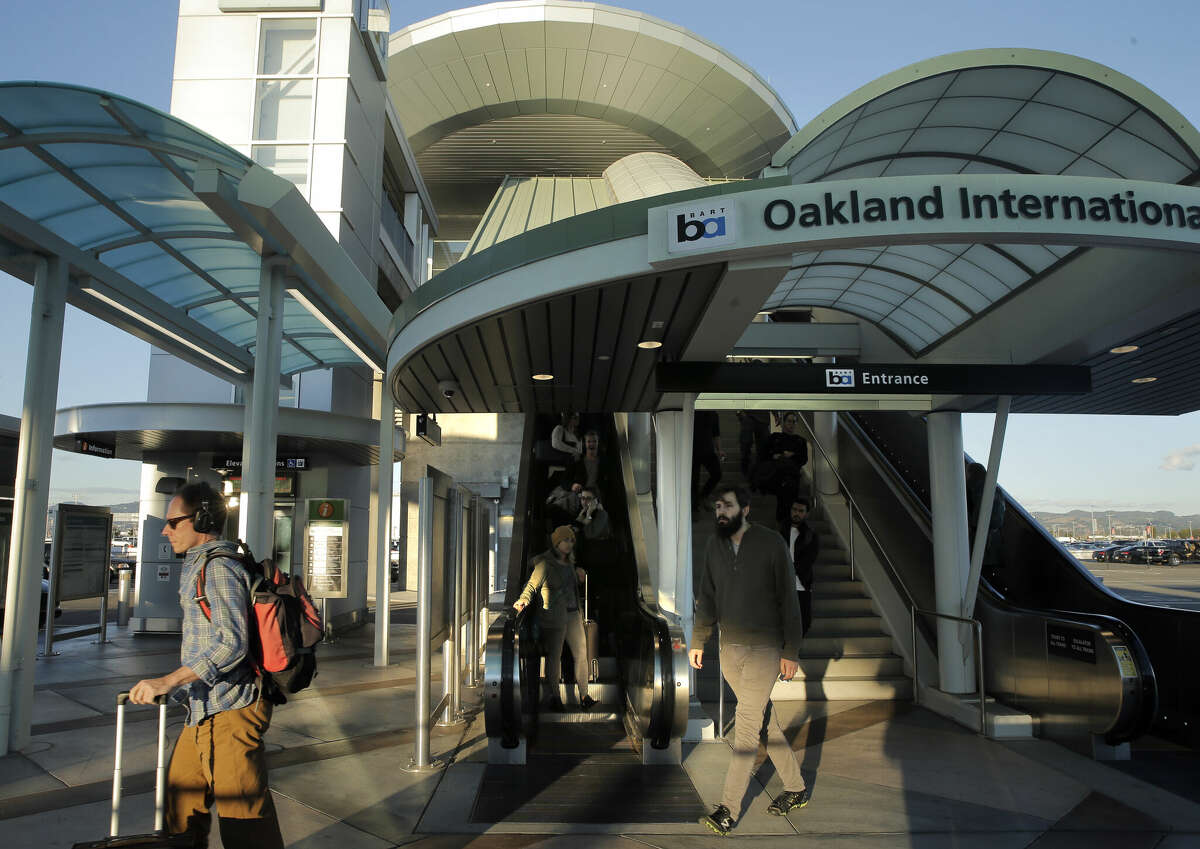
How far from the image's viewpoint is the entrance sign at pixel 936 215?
5.11 meters

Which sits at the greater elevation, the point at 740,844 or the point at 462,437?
the point at 462,437

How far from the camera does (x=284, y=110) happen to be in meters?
15.5

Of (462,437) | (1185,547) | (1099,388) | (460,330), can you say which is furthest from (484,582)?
(1185,547)

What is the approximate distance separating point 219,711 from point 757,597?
10.2 ft

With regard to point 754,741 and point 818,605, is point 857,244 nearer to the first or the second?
point 754,741

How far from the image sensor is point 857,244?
5.26 m

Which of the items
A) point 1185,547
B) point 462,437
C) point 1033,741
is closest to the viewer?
point 1033,741

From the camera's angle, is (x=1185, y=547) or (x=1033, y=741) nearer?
(x=1033, y=741)

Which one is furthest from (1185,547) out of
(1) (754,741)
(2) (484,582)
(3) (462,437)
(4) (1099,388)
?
(1) (754,741)

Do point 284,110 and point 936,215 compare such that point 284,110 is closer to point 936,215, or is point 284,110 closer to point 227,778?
point 936,215

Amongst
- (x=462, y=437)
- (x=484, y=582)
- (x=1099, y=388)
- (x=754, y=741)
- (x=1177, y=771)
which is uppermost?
(x=462, y=437)

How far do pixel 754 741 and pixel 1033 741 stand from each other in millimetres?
3988

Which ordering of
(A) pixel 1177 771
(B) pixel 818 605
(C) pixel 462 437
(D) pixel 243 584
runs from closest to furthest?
(D) pixel 243 584, (A) pixel 1177 771, (B) pixel 818 605, (C) pixel 462 437

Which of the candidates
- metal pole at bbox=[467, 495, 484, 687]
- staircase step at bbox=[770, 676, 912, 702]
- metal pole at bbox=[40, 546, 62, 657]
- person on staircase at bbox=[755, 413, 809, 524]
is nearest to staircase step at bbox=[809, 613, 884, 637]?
staircase step at bbox=[770, 676, 912, 702]
